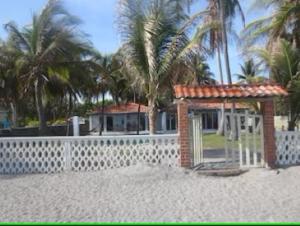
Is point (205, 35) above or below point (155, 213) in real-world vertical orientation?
above

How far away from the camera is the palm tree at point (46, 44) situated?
19.3 metres

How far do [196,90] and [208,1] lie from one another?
18.6 m

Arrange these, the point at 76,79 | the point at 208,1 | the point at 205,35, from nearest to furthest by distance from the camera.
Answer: the point at 205,35
the point at 76,79
the point at 208,1

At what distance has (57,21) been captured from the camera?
19.7 metres

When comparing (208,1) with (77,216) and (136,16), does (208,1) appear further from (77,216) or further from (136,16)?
(77,216)

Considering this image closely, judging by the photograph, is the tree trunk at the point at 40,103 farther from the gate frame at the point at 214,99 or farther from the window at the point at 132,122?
the window at the point at 132,122


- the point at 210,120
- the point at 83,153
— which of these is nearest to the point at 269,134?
the point at 83,153

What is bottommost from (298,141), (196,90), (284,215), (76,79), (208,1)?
(284,215)

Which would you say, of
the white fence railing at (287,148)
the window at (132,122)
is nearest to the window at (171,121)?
the window at (132,122)

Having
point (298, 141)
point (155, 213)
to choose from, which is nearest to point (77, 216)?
point (155, 213)

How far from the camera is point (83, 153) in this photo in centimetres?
1205

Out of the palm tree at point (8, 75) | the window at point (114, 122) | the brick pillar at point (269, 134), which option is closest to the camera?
the brick pillar at point (269, 134)

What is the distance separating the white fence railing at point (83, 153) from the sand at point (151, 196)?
544 mm

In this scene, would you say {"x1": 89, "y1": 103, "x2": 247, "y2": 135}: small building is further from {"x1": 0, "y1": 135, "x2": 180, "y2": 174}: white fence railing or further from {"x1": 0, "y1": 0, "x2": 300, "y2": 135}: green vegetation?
{"x1": 0, "y1": 135, "x2": 180, "y2": 174}: white fence railing
